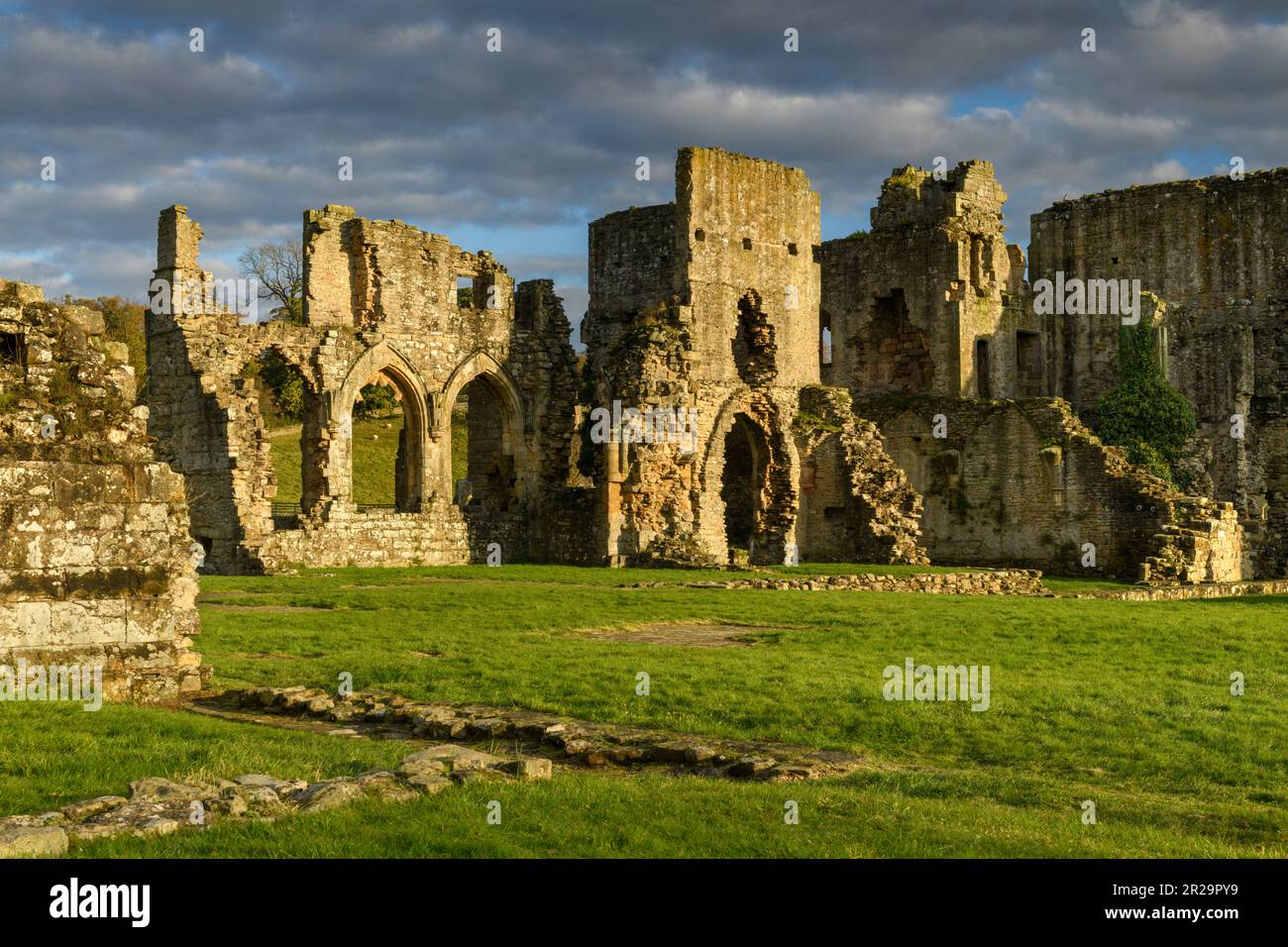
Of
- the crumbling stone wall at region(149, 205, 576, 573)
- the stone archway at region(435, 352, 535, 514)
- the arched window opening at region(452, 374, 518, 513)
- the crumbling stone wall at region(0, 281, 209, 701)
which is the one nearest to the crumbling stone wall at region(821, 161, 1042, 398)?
the crumbling stone wall at region(149, 205, 576, 573)

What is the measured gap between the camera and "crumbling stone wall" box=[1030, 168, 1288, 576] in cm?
4288

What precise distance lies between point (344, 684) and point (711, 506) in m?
20.4

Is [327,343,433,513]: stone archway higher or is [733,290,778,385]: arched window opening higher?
[733,290,778,385]: arched window opening

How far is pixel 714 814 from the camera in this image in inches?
335

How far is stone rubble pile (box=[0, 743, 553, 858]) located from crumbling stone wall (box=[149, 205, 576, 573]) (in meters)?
20.2

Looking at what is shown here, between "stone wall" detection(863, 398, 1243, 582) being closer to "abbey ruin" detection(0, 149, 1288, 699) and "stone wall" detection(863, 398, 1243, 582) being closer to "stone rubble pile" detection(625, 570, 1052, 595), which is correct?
"abbey ruin" detection(0, 149, 1288, 699)

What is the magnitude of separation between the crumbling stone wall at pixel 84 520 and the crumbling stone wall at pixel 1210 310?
110 feet

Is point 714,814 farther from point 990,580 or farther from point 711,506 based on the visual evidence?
point 711,506

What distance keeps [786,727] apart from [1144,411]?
32.5m

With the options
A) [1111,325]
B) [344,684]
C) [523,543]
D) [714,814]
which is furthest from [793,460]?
[714,814]

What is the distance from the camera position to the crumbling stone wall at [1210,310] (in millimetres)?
42875

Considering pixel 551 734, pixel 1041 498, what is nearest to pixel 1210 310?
pixel 1041 498

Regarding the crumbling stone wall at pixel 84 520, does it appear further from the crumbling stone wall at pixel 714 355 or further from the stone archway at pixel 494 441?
the stone archway at pixel 494 441

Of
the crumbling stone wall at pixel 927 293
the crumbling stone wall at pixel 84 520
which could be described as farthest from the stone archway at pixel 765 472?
the crumbling stone wall at pixel 84 520
